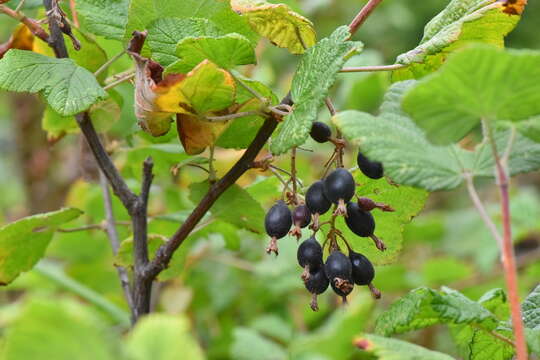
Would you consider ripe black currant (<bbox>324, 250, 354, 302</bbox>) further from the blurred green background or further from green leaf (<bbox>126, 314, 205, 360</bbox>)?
green leaf (<bbox>126, 314, 205, 360</bbox>)

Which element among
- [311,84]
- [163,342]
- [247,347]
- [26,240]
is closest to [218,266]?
[247,347]

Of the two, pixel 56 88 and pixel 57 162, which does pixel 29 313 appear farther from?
pixel 57 162

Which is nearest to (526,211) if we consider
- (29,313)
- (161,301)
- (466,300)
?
(161,301)

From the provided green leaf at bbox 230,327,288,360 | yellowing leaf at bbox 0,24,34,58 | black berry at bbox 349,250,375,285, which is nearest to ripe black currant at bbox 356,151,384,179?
black berry at bbox 349,250,375,285

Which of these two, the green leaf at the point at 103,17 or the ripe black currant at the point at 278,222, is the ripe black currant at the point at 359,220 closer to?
the ripe black currant at the point at 278,222

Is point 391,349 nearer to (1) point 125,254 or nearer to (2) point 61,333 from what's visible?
(2) point 61,333

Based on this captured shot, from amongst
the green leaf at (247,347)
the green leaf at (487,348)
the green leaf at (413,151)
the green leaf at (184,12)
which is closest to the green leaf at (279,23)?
the green leaf at (184,12)
